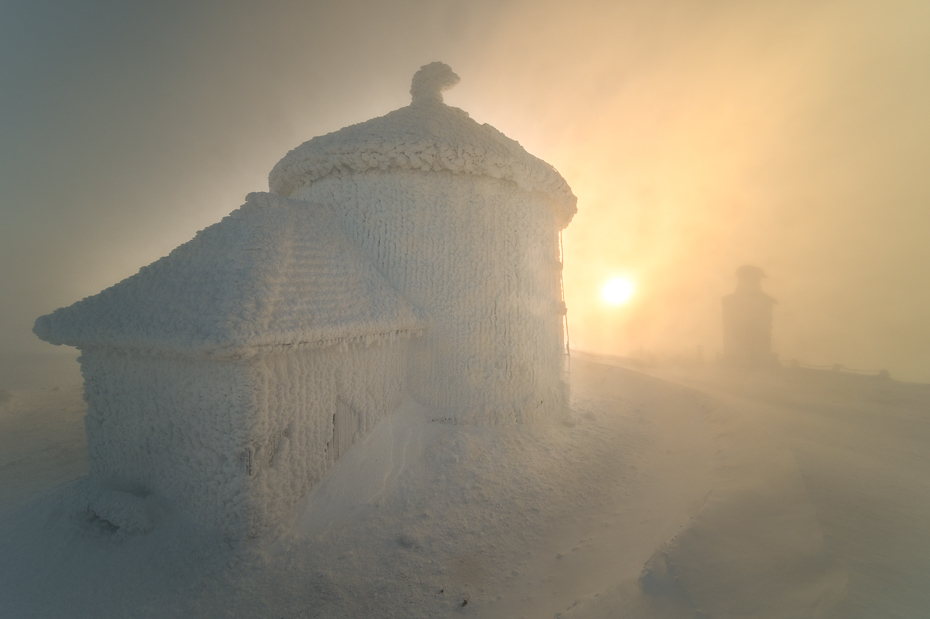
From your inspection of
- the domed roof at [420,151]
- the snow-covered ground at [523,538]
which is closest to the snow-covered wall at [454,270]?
the domed roof at [420,151]

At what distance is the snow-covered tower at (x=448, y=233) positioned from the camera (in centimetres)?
424

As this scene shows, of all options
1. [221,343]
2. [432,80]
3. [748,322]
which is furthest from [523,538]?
[748,322]

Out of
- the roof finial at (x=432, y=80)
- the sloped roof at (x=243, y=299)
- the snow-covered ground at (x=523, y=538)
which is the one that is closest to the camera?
the snow-covered ground at (x=523, y=538)

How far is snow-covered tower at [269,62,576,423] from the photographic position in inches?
167

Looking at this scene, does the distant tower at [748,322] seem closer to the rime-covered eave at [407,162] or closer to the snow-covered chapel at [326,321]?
the snow-covered chapel at [326,321]

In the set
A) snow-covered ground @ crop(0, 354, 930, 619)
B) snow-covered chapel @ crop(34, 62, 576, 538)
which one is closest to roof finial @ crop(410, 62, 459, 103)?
snow-covered chapel @ crop(34, 62, 576, 538)

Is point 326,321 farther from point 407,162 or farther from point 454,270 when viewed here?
point 407,162

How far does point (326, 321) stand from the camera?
2.95 meters

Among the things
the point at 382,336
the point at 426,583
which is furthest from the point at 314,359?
the point at 426,583

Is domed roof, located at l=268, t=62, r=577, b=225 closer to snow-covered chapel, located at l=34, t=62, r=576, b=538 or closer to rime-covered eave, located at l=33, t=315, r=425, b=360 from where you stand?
snow-covered chapel, located at l=34, t=62, r=576, b=538

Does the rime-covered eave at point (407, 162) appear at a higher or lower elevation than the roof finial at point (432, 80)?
lower

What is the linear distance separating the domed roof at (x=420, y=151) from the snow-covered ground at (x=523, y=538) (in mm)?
3190

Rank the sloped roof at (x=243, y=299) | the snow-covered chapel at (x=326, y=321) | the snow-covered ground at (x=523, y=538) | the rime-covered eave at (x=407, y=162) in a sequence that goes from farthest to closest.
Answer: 1. the rime-covered eave at (x=407, y=162)
2. the snow-covered chapel at (x=326, y=321)
3. the sloped roof at (x=243, y=299)
4. the snow-covered ground at (x=523, y=538)

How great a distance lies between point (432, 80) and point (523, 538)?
6.13m
